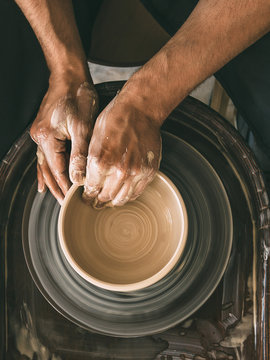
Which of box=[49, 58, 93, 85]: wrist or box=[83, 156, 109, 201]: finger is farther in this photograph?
box=[49, 58, 93, 85]: wrist

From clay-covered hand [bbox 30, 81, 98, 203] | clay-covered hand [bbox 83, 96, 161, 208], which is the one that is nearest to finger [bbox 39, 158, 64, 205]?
clay-covered hand [bbox 30, 81, 98, 203]

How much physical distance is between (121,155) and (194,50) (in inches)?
16.2

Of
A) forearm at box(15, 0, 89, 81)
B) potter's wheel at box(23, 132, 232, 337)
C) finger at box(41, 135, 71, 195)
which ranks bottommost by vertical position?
potter's wheel at box(23, 132, 232, 337)

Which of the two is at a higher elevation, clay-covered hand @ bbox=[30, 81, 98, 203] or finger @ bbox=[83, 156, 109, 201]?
clay-covered hand @ bbox=[30, 81, 98, 203]

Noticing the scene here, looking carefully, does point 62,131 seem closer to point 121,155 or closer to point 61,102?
point 61,102

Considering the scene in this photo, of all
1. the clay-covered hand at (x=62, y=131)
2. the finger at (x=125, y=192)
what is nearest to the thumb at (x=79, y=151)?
the clay-covered hand at (x=62, y=131)

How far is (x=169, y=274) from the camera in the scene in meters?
1.14

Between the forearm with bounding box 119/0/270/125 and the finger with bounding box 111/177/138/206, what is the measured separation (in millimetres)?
216

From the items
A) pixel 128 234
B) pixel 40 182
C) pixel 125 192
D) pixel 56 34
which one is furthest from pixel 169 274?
pixel 56 34

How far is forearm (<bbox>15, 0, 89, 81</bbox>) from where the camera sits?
120 cm

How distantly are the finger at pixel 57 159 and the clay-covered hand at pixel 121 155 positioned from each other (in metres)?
0.09

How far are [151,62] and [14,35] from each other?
1.75 feet

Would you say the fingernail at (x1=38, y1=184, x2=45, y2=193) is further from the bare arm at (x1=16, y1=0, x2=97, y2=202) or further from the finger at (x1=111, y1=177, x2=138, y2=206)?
the finger at (x1=111, y1=177, x2=138, y2=206)

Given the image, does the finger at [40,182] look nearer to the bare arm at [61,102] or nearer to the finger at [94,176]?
the bare arm at [61,102]
